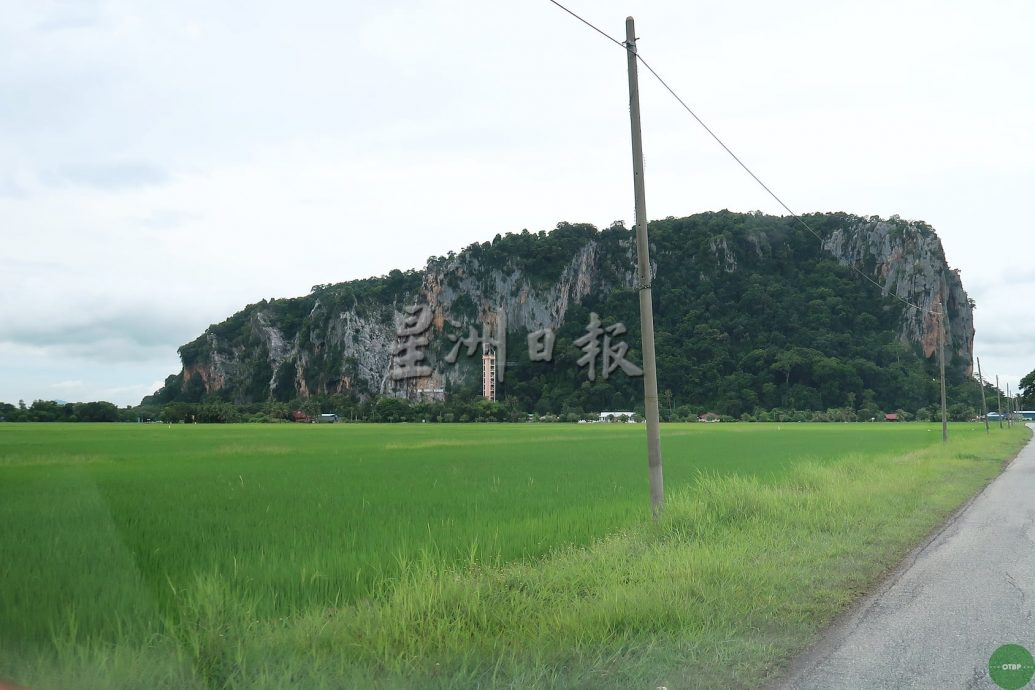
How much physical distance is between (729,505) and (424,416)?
70.3 m

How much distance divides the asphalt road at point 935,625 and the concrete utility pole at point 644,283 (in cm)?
251

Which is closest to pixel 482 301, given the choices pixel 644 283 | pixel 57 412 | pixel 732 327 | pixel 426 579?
pixel 732 327

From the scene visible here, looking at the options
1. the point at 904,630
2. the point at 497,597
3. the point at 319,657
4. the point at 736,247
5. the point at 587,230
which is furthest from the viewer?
the point at 587,230

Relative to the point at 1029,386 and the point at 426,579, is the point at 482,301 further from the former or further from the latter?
the point at 426,579

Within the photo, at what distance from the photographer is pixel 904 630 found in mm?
4609

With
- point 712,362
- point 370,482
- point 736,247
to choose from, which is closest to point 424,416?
point 712,362

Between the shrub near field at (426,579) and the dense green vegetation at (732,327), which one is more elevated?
the dense green vegetation at (732,327)

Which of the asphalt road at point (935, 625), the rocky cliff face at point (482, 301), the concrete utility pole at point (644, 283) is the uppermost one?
the rocky cliff face at point (482, 301)

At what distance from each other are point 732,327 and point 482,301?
3923 centimetres

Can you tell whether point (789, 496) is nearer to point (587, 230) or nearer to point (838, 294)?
point (838, 294)

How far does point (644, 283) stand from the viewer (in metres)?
8.35

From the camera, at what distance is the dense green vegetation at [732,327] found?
→ 7025cm

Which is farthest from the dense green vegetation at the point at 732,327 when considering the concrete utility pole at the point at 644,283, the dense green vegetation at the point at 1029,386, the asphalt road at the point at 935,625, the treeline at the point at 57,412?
the asphalt road at the point at 935,625

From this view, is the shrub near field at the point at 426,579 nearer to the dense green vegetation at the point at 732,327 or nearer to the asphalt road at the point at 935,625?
the asphalt road at the point at 935,625
